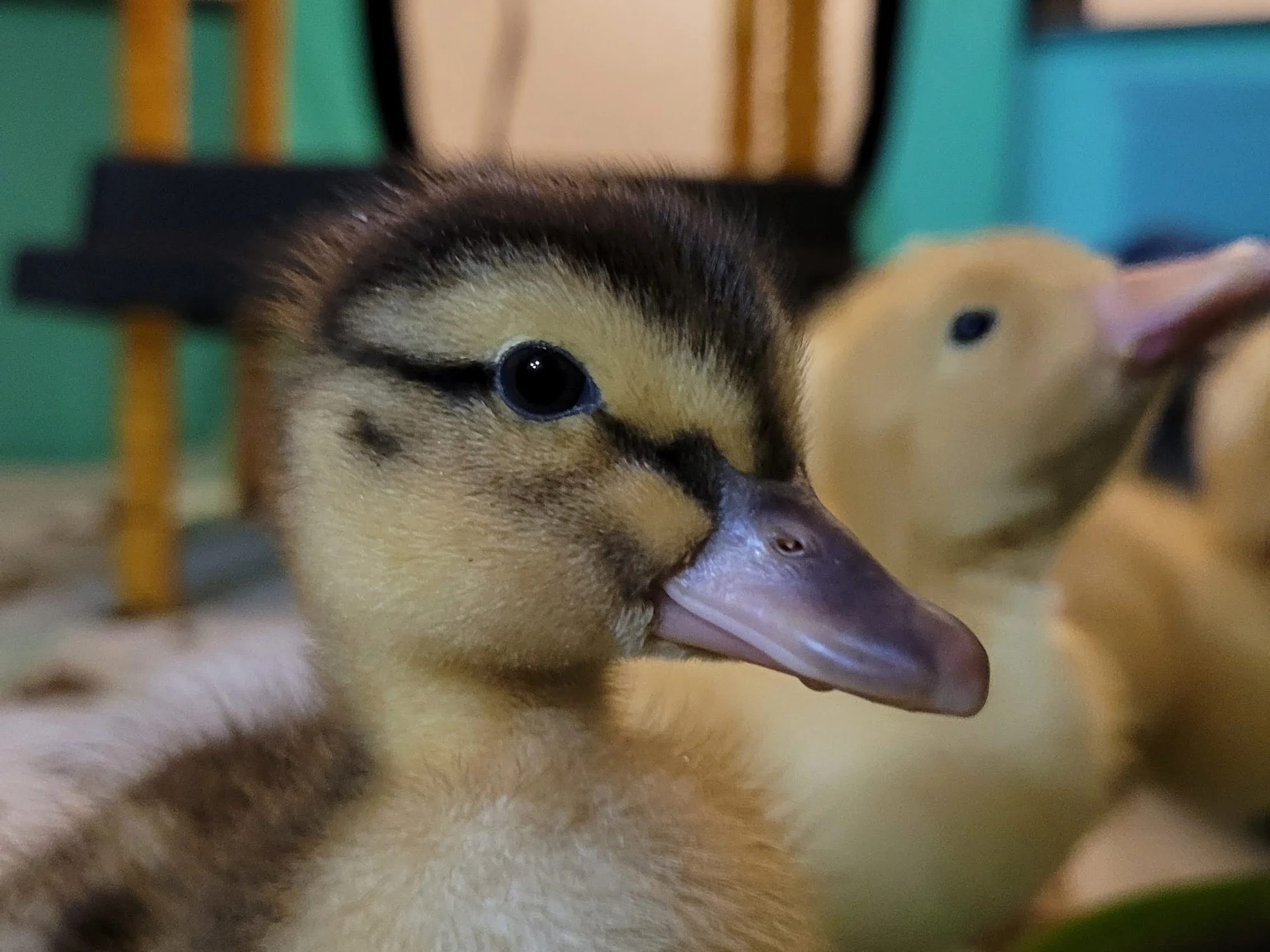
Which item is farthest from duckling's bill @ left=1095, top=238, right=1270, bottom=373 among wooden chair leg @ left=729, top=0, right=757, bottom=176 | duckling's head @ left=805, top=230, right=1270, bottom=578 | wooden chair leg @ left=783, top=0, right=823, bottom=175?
wooden chair leg @ left=729, top=0, right=757, bottom=176

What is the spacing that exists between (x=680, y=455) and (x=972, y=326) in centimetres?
42

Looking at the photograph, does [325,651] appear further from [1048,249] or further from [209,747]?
[1048,249]

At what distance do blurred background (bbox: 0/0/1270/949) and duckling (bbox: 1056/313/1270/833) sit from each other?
0.39m

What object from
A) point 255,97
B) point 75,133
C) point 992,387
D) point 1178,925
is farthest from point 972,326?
point 75,133

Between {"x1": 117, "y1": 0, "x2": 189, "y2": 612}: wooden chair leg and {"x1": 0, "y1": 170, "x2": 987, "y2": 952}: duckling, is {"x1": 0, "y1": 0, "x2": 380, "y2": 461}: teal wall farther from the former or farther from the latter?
{"x1": 0, "y1": 170, "x2": 987, "y2": 952}: duckling

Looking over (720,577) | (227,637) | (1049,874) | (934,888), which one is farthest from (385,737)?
(227,637)

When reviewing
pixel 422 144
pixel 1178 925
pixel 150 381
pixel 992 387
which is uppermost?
pixel 422 144

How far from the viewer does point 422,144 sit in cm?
209

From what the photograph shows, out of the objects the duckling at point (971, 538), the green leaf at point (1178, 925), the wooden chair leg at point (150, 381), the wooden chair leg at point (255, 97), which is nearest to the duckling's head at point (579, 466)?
the duckling at point (971, 538)

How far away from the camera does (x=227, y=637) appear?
125 centimetres

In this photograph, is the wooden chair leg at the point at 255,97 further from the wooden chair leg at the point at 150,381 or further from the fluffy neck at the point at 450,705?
the fluffy neck at the point at 450,705

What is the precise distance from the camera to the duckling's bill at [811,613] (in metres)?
0.39

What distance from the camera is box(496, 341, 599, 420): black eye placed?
403 mm

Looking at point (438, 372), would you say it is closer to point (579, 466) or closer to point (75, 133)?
point (579, 466)
